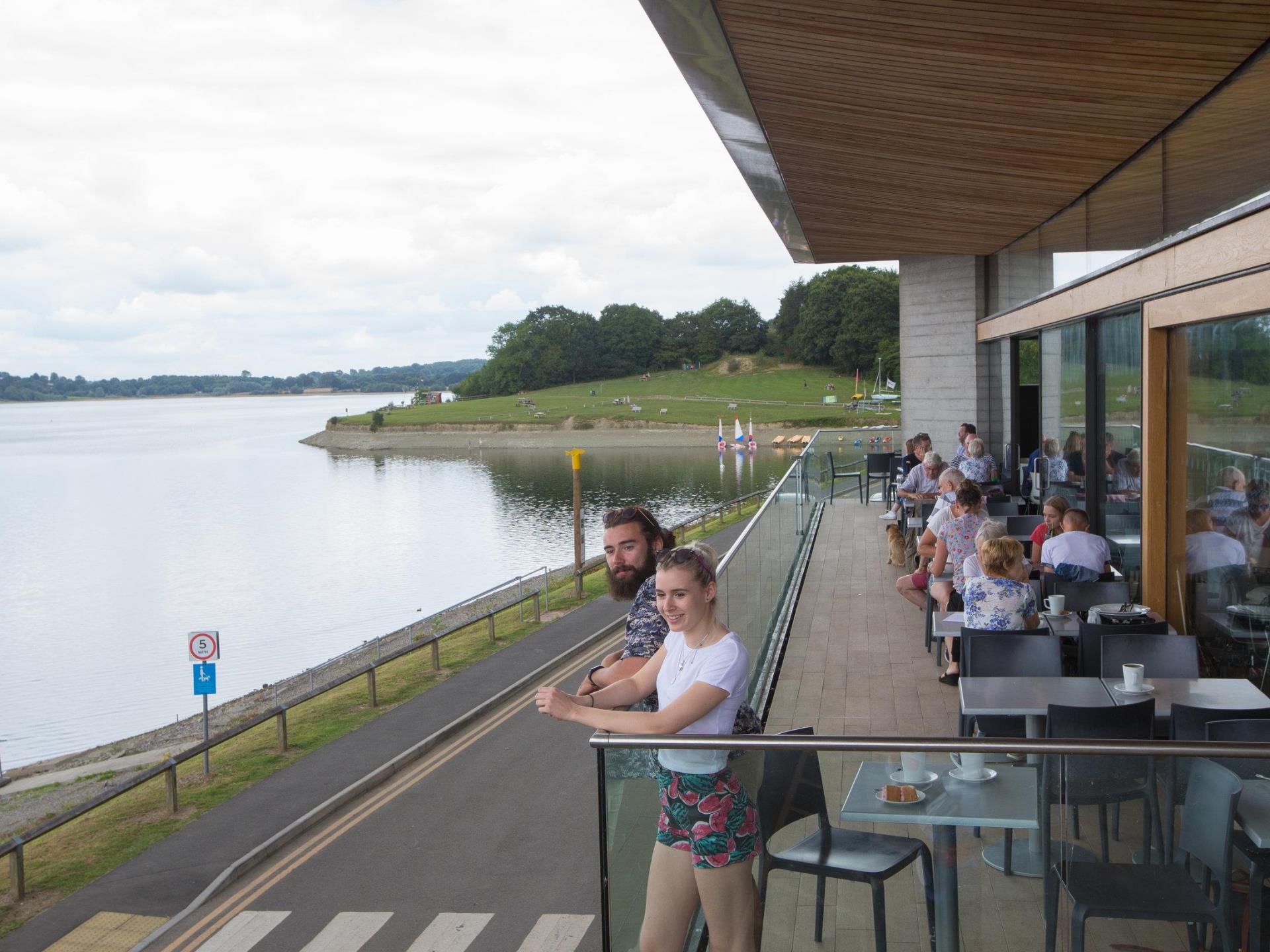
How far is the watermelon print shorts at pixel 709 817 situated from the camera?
10.5 ft

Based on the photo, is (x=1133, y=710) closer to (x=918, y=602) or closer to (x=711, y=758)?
(x=711, y=758)

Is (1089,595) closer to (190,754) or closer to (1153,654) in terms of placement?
(1153,654)

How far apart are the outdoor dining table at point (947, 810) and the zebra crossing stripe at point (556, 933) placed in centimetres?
847

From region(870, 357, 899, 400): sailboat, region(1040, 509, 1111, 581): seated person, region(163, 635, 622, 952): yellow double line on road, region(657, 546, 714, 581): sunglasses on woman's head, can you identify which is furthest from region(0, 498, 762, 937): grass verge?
region(870, 357, 899, 400): sailboat

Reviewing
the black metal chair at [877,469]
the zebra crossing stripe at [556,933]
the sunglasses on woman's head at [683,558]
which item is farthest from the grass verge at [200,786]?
the sunglasses on woman's head at [683,558]

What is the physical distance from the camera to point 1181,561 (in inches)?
321

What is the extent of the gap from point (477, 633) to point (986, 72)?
2594 centimetres

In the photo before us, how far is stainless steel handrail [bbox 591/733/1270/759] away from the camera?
108 inches

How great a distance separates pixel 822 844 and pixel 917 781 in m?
0.41

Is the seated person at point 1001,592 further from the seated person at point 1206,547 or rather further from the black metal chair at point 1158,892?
the black metal chair at point 1158,892

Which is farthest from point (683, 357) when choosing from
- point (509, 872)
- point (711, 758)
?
point (711, 758)

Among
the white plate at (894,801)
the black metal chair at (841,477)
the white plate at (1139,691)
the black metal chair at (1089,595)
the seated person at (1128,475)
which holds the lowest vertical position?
the black metal chair at (841,477)

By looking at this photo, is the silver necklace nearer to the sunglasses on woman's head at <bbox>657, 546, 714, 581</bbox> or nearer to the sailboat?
the sunglasses on woman's head at <bbox>657, 546, 714, 581</bbox>

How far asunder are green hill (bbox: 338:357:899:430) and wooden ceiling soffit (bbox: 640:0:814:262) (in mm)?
88818
